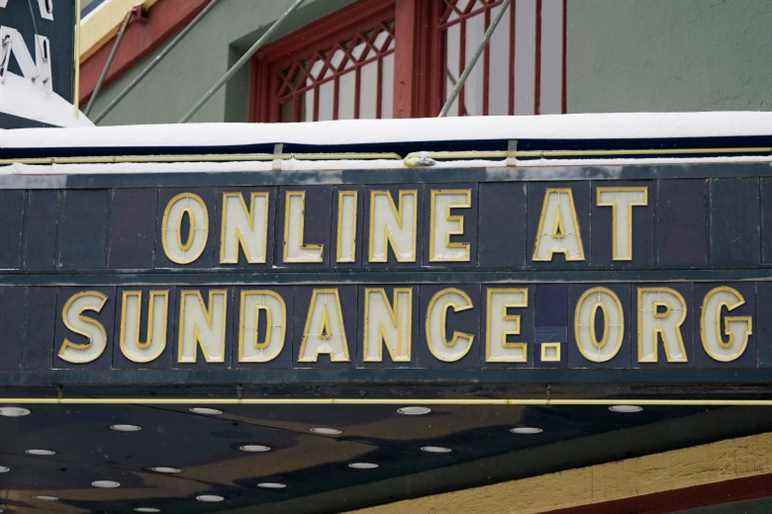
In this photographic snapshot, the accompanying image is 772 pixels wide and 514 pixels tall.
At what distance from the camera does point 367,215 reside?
11969mm

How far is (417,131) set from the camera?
1208 cm

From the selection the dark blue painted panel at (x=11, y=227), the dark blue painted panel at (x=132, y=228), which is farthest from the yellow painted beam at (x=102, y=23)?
the dark blue painted panel at (x=132, y=228)

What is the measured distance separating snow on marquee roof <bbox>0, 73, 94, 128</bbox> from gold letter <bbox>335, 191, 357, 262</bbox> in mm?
3209

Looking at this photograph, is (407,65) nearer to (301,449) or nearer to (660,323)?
(301,449)

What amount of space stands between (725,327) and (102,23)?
12.1 m

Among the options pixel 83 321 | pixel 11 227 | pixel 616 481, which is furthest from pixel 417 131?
pixel 616 481

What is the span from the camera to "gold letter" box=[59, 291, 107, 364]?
12.1 m

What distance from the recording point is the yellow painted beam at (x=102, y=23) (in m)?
21.2

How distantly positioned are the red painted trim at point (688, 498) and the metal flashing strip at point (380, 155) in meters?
3.02

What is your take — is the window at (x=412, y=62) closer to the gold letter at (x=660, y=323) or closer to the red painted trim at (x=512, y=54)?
the red painted trim at (x=512, y=54)

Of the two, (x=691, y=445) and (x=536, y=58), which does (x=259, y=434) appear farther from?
(x=536, y=58)

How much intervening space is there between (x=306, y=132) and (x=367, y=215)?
0.78m

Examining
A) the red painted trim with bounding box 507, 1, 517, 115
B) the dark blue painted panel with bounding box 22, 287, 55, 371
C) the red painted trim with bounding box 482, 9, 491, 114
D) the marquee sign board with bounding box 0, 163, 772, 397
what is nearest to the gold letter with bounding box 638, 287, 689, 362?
the marquee sign board with bounding box 0, 163, 772, 397

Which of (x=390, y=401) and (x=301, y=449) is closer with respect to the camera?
(x=390, y=401)
